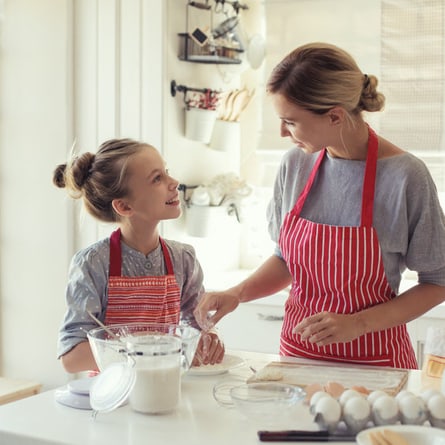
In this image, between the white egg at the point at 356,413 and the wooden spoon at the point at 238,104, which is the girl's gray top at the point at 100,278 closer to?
the white egg at the point at 356,413

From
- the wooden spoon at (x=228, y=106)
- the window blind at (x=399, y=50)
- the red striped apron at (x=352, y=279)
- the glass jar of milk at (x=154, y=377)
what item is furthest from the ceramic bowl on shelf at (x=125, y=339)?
the wooden spoon at (x=228, y=106)

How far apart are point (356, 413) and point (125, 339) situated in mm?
444

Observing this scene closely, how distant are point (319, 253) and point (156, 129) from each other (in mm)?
1332

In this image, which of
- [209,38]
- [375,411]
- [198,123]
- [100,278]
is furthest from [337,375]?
[209,38]

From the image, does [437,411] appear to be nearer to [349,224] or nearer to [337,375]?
[337,375]

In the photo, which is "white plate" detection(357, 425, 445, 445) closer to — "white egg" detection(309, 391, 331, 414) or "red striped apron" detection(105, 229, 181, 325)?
"white egg" detection(309, 391, 331, 414)

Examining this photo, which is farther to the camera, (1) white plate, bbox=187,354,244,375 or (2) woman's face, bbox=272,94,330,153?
(2) woman's face, bbox=272,94,330,153

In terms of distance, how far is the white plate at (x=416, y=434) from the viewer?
1.20 m

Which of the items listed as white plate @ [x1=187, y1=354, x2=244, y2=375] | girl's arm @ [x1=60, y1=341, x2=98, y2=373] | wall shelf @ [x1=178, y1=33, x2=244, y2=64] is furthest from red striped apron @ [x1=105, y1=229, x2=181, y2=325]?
wall shelf @ [x1=178, y1=33, x2=244, y2=64]

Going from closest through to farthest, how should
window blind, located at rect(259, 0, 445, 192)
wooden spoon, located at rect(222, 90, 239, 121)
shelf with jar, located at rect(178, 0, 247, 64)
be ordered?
window blind, located at rect(259, 0, 445, 192)
shelf with jar, located at rect(178, 0, 247, 64)
wooden spoon, located at rect(222, 90, 239, 121)

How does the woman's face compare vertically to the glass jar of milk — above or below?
above

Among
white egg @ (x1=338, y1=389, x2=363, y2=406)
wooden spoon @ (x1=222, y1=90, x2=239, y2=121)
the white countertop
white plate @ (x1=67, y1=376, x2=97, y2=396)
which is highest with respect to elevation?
wooden spoon @ (x1=222, y1=90, x2=239, y2=121)

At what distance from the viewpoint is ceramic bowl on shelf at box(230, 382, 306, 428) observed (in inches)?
52.7

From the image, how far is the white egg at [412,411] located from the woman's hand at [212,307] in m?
0.59
